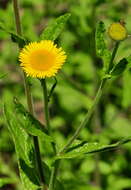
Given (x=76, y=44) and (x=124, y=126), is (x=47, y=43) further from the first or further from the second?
(x=76, y=44)

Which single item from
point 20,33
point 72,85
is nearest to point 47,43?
point 20,33

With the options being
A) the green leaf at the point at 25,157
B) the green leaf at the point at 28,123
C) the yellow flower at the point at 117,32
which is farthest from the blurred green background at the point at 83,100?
the yellow flower at the point at 117,32

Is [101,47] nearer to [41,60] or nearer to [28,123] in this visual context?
[41,60]

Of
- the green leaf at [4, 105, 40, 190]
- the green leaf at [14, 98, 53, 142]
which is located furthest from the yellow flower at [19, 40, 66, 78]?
the green leaf at [4, 105, 40, 190]

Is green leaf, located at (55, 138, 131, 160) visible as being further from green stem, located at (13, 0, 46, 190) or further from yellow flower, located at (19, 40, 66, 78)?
yellow flower, located at (19, 40, 66, 78)

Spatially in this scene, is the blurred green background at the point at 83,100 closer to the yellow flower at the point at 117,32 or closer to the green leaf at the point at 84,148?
the green leaf at the point at 84,148
